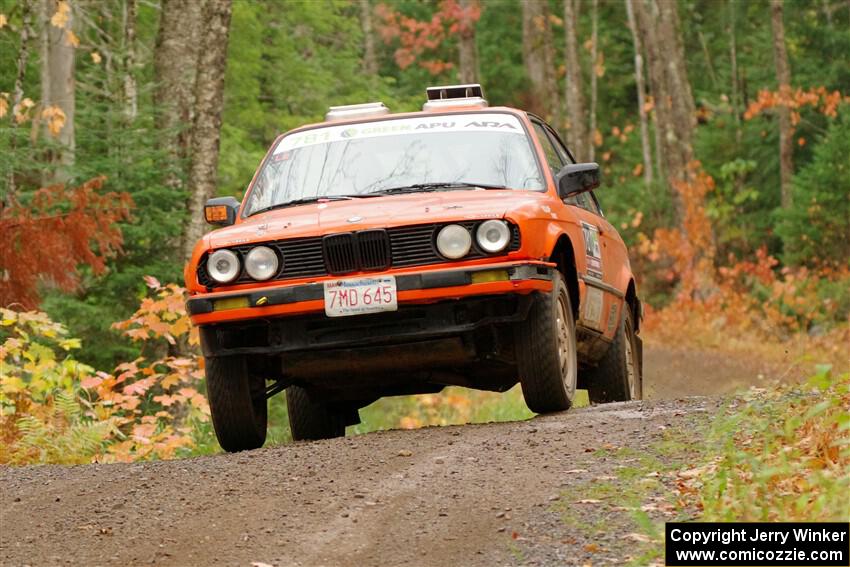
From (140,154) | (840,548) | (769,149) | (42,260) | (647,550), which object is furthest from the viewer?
(769,149)

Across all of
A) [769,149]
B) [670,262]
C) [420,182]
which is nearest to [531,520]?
[420,182]

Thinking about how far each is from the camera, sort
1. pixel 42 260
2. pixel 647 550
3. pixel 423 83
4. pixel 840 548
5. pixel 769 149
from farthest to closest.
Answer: pixel 423 83, pixel 769 149, pixel 42 260, pixel 647 550, pixel 840 548

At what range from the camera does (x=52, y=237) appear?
34.9 feet

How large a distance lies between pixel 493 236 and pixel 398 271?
0.54m

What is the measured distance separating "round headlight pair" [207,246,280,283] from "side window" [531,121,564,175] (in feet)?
7.19

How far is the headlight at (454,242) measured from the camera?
7648mm

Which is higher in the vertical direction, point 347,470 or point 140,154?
point 140,154

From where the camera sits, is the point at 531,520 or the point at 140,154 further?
the point at 140,154

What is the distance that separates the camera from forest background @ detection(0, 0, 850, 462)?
35.8ft

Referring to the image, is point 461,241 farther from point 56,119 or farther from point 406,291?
point 56,119

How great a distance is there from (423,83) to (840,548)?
48.1 metres

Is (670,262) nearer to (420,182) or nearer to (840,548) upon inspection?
(420,182)

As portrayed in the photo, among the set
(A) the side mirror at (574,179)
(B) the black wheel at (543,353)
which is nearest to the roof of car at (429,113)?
(A) the side mirror at (574,179)

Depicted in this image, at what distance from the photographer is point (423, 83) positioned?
52000 millimetres
